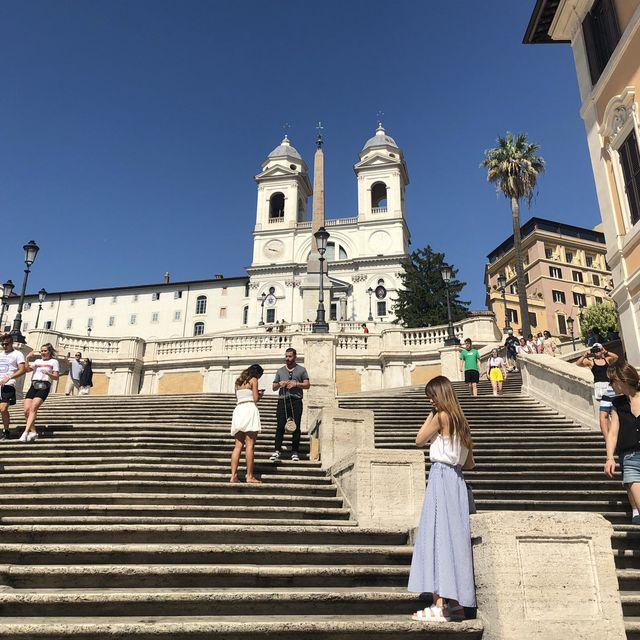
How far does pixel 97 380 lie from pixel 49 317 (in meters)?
59.8

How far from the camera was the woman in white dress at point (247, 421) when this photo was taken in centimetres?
734

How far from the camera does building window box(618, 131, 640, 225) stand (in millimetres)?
14297

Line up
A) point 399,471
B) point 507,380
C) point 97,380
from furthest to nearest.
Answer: point 97,380 → point 507,380 → point 399,471

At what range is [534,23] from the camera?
63.6ft

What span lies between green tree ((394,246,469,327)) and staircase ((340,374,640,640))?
2874 cm

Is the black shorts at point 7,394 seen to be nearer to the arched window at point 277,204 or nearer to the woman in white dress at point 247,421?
the woman in white dress at point 247,421

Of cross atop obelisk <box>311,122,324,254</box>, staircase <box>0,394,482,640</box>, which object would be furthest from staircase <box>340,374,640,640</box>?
cross atop obelisk <box>311,122,324,254</box>

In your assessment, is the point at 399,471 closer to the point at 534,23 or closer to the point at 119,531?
the point at 119,531

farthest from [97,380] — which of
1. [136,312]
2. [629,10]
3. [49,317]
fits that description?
[49,317]

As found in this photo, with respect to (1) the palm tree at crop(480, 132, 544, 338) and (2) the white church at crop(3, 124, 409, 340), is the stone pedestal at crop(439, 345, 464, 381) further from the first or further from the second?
(2) the white church at crop(3, 124, 409, 340)

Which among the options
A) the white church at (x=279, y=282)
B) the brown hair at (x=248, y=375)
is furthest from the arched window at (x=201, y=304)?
the brown hair at (x=248, y=375)

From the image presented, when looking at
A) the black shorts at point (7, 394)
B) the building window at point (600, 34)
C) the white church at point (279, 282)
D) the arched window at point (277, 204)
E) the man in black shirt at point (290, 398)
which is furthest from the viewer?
the arched window at point (277, 204)

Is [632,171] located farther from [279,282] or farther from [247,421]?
[279,282]

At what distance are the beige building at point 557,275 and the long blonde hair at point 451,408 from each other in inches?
2559
